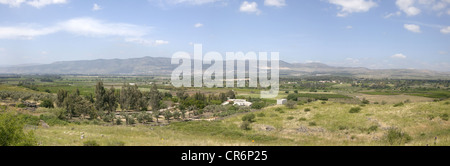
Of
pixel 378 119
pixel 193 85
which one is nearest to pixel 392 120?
pixel 378 119

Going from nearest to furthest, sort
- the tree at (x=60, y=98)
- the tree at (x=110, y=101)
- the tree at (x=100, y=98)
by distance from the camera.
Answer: the tree at (x=100, y=98)
the tree at (x=60, y=98)
the tree at (x=110, y=101)

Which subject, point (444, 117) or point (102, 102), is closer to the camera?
point (444, 117)

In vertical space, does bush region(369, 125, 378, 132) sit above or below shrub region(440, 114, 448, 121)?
below

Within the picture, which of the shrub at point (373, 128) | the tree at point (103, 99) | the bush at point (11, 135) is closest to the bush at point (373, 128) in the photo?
the shrub at point (373, 128)

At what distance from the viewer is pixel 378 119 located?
28859 mm

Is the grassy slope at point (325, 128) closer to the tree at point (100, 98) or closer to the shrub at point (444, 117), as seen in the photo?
the shrub at point (444, 117)

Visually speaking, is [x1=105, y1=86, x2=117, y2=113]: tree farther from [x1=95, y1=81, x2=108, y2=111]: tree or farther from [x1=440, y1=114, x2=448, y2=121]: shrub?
[x1=440, y1=114, x2=448, y2=121]: shrub

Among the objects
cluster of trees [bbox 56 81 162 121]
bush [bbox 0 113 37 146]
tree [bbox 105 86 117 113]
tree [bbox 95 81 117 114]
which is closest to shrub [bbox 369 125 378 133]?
bush [bbox 0 113 37 146]

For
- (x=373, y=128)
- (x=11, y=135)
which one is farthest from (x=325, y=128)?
(x=11, y=135)

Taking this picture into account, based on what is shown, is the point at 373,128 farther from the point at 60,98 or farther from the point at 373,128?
the point at 60,98

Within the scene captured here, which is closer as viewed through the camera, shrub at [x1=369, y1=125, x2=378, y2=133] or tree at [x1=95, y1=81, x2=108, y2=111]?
shrub at [x1=369, y1=125, x2=378, y2=133]

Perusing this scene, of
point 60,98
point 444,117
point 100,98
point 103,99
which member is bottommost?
point 103,99
